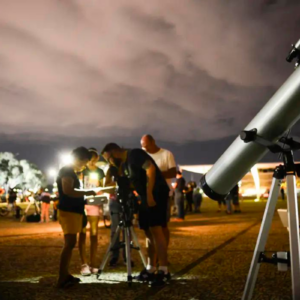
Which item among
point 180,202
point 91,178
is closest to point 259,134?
point 91,178

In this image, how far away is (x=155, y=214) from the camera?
538cm

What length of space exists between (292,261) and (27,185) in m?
124

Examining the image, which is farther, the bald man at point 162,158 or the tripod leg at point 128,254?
the bald man at point 162,158

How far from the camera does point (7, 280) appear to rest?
5.71 metres

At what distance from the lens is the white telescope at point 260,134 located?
8.38ft

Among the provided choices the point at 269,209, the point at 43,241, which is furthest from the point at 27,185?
the point at 269,209

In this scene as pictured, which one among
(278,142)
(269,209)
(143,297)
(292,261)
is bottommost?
(143,297)

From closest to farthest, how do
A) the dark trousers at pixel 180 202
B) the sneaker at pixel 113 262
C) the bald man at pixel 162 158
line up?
the bald man at pixel 162 158 < the sneaker at pixel 113 262 < the dark trousers at pixel 180 202

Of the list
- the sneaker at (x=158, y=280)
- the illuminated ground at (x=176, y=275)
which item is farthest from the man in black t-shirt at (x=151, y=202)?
the illuminated ground at (x=176, y=275)

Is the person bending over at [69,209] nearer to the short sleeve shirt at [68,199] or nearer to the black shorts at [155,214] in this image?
the short sleeve shirt at [68,199]

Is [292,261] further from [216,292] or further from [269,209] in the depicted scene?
[216,292]

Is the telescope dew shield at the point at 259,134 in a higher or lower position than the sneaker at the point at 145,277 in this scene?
higher

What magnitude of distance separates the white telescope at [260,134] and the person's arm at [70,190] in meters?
2.43

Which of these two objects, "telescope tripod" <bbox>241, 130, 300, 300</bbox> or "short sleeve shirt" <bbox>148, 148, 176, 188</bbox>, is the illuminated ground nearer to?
"short sleeve shirt" <bbox>148, 148, 176, 188</bbox>
